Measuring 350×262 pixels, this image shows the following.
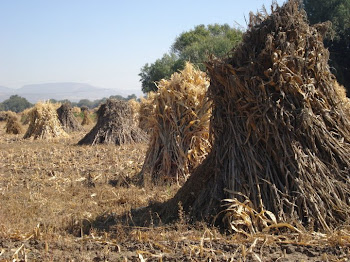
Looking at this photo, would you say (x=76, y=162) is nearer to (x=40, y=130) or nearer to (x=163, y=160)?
(x=163, y=160)

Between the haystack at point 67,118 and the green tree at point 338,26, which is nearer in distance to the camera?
the haystack at point 67,118

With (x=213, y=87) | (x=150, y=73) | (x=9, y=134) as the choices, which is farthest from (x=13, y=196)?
(x=150, y=73)

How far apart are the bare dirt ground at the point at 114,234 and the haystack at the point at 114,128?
26.3 feet

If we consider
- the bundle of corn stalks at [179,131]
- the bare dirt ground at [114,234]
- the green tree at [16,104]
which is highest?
the green tree at [16,104]

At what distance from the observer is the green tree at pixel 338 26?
29703mm

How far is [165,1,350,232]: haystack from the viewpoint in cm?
518

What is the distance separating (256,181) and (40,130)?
19.7m

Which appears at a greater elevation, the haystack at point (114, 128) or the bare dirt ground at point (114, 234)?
the haystack at point (114, 128)

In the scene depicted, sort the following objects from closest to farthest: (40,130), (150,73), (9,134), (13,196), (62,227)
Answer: (62,227) < (13,196) < (40,130) < (9,134) < (150,73)

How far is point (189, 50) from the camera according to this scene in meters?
44.9

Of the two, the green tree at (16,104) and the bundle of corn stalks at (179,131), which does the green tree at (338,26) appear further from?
the green tree at (16,104)

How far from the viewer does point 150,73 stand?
162 feet

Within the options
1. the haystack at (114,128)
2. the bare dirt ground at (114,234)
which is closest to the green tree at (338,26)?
the haystack at (114,128)

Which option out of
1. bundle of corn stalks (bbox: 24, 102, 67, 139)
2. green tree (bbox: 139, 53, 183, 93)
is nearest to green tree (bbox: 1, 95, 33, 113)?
green tree (bbox: 139, 53, 183, 93)
